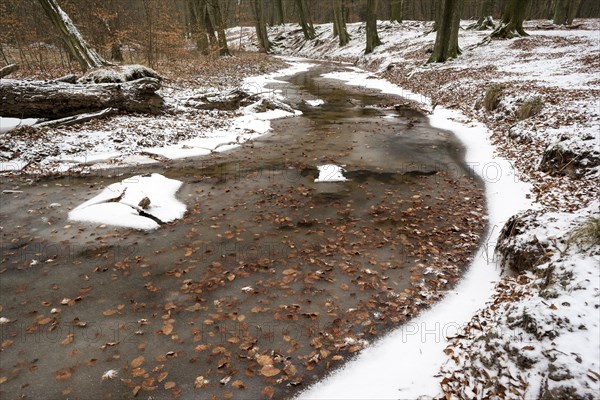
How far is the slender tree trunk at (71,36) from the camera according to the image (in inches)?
525

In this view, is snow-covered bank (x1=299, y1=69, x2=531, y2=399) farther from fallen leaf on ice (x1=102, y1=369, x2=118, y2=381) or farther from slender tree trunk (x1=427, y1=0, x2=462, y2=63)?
slender tree trunk (x1=427, y1=0, x2=462, y2=63)

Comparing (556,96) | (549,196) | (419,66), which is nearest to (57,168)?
(549,196)

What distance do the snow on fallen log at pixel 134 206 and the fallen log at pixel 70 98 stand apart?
16.5 ft

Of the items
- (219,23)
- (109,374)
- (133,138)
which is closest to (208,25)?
(219,23)

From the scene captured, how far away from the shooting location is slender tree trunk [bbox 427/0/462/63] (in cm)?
1989

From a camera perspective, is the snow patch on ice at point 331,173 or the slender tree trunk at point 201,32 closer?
the snow patch on ice at point 331,173

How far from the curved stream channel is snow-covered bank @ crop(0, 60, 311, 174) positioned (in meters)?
1.01

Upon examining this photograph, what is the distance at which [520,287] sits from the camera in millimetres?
4844

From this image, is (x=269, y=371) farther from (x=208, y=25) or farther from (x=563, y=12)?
(x=563, y=12)

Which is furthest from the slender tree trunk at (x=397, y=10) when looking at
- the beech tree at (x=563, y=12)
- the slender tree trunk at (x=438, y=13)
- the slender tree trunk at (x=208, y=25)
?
the slender tree trunk at (x=208, y=25)

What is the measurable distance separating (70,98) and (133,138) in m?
2.54

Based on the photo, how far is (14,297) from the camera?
5.23 meters

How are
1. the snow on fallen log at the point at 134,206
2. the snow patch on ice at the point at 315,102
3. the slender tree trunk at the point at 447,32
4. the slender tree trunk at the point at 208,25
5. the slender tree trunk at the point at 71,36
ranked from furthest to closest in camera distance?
the slender tree trunk at the point at 208,25
the slender tree trunk at the point at 447,32
the snow patch on ice at the point at 315,102
the slender tree trunk at the point at 71,36
the snow on fallen log at the point at 134,206

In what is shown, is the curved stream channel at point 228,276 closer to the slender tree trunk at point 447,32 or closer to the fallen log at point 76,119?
the fallen log at point 76,119
